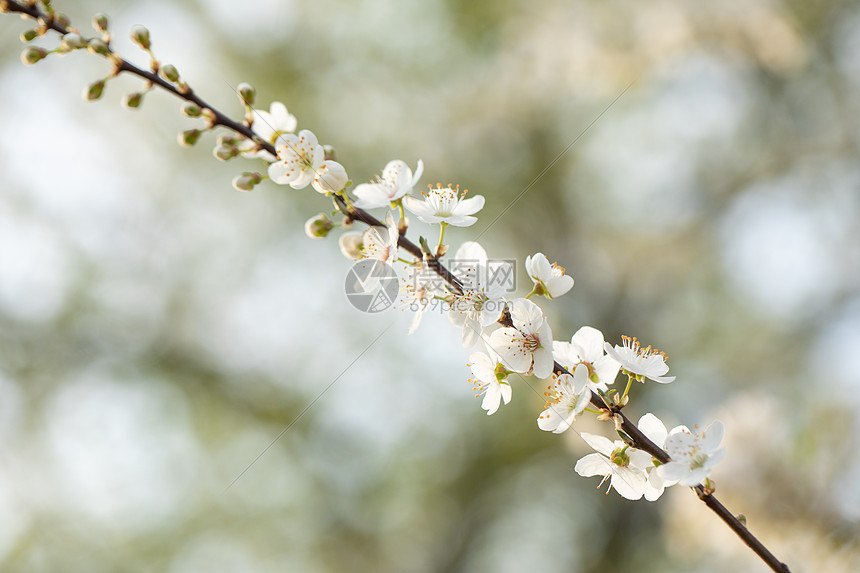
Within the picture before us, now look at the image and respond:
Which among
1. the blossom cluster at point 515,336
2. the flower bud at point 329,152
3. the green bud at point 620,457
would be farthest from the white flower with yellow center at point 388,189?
the green bud at point 620,457

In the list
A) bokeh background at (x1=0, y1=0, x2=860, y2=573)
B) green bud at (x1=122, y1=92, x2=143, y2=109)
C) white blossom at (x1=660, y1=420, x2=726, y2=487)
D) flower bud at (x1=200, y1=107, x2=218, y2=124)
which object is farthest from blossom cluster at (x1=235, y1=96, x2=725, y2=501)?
bokeh background at (x1=0, y1=0, x2=860, y2=573)

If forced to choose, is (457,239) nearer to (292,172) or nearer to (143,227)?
(143,227)

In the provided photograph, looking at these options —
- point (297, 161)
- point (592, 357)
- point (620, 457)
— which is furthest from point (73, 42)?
point (620, 457)

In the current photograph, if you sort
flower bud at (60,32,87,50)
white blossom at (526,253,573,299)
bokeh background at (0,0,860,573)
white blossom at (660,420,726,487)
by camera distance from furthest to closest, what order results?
bokeh background at (0,0,860,573) → white blossom at (526,253,573,299) → flower bud at (60,32,87,50) → white blossom at (660,420,726,487)

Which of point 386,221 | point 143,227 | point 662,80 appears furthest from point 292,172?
point 143,227

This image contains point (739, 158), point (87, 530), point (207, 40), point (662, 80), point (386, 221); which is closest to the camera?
point (386, 221)

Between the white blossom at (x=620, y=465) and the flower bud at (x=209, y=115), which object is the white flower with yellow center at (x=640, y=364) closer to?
the white blossom at (x=620, y=465)

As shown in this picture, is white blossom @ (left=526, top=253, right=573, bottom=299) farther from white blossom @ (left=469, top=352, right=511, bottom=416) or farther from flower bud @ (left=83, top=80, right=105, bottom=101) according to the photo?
flower bud @ (left=83, top=80, right=105, bottom=101)
